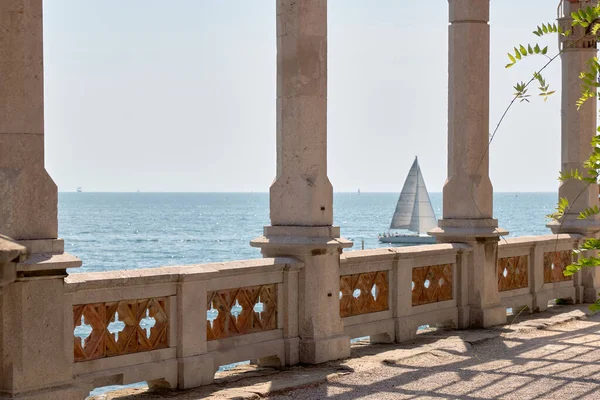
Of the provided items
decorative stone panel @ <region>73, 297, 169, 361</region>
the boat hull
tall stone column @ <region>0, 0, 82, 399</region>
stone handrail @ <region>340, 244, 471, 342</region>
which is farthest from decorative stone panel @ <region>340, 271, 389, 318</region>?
the boat hull

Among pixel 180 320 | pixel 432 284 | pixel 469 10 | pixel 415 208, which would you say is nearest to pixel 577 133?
pixel 469 10

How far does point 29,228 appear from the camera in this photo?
794 centimetres

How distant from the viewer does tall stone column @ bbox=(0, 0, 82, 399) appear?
303 inches

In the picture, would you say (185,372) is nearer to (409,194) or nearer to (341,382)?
(341,382)

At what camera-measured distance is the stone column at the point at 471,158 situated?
534 inches

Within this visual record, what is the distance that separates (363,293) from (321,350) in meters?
1.40

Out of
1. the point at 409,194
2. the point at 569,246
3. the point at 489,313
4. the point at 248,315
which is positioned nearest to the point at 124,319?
the point at 248,315

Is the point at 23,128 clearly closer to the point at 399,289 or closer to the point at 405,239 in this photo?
the point at 399,289

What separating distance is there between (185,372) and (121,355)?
72cm

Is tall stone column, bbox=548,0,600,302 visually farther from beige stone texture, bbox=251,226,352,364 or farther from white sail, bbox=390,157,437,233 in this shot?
white sail, bbox=390,157,437,233

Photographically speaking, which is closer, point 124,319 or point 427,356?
point 124,319

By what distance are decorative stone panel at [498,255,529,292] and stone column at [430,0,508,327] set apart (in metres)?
0.80

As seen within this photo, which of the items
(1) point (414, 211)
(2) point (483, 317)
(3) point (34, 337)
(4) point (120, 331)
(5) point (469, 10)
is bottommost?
(1) point (414, 211)

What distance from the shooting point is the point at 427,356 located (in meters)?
11.2
